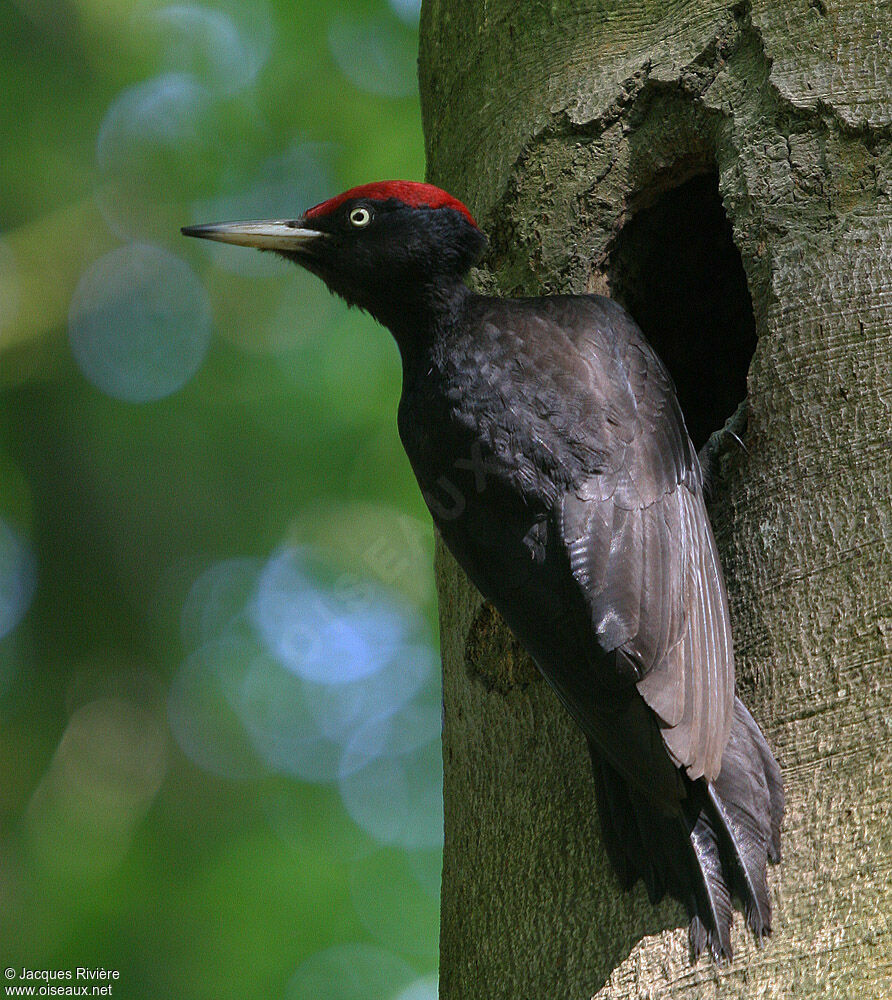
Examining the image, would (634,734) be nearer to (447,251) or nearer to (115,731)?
(447,251)

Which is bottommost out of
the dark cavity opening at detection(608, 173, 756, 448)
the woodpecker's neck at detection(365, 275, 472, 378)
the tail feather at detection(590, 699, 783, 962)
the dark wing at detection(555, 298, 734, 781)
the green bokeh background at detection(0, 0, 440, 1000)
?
the tail feather at detection(590, 699, 783, 962)

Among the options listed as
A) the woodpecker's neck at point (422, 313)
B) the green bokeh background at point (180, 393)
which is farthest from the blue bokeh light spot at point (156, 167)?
the woodpecker's neck at point (422, 313)

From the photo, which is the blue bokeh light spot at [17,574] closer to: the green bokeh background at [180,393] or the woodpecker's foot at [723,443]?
the green bokeh background at [180,393]

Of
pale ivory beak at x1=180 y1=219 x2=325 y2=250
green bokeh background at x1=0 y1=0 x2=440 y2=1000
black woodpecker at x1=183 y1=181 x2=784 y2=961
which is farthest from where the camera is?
green bokeh background at x1=0 y1=0 x2=440 y2=1000

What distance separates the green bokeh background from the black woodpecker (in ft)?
11.2

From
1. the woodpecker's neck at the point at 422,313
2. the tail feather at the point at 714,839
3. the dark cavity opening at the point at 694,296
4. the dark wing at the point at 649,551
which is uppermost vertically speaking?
the dark cavity opening at the point at 694,296

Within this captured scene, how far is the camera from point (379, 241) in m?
3.08

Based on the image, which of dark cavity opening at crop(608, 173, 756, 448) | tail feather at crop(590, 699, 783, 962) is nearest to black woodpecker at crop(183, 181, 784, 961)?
tail feather at crop(590, 699, 783, 962)

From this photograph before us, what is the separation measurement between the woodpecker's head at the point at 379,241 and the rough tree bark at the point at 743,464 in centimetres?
13

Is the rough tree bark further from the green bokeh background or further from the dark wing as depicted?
the green bokeh background

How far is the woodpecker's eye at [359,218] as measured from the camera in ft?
10.1

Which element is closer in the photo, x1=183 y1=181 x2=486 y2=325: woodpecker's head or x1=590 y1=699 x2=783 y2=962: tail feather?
x1=590 y1=699 x2=783 y2=962: tail feather

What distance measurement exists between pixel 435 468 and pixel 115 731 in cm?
405

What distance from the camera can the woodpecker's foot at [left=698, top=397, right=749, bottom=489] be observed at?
7.59 feet
